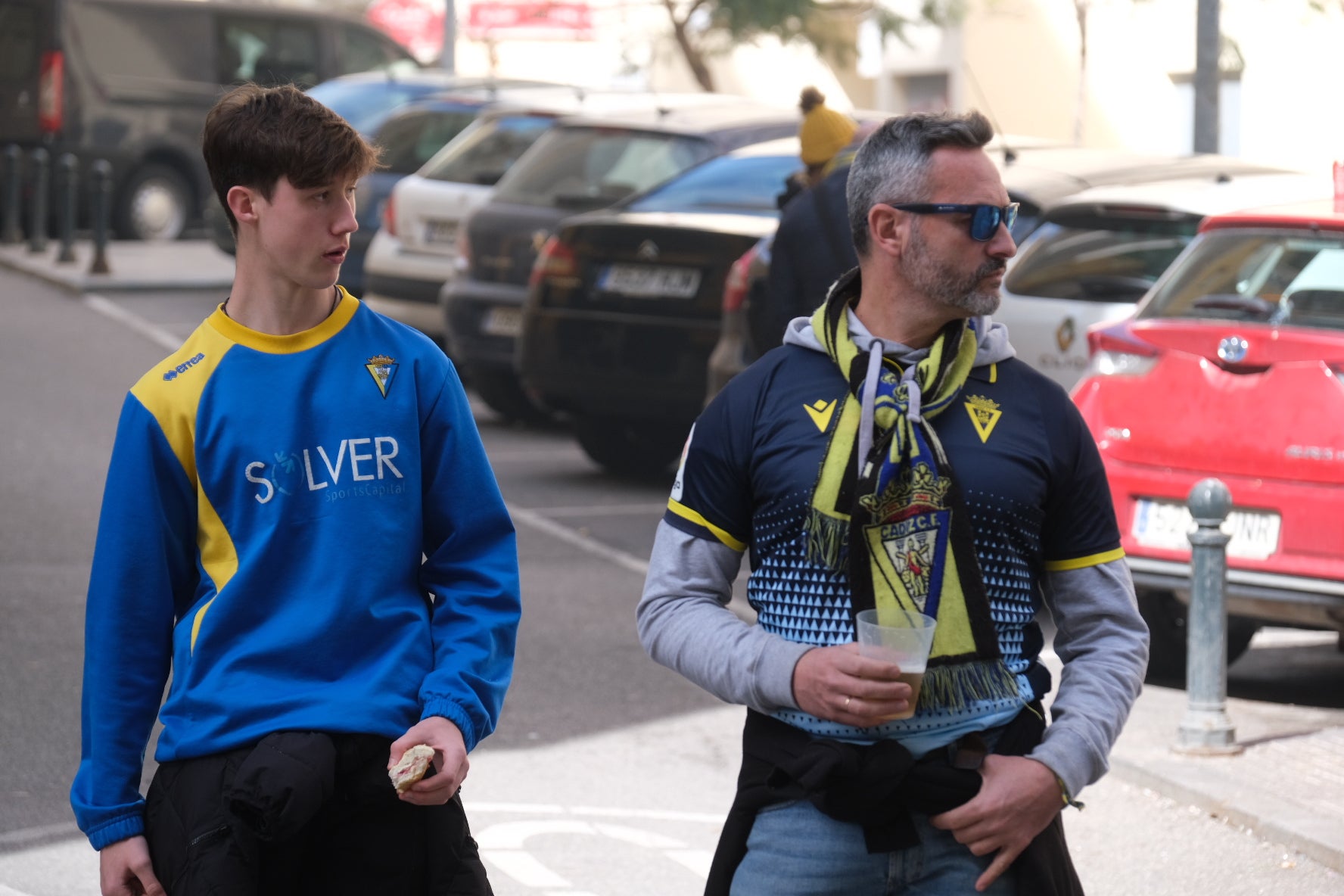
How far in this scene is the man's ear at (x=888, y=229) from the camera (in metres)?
2.78

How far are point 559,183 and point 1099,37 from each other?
17259 mm

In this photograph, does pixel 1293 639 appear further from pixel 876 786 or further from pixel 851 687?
pixel 851 687

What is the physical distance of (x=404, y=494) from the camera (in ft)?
9.12

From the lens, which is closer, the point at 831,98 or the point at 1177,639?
the point at 1177,639

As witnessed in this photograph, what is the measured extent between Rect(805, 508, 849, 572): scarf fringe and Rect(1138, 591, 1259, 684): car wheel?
491 cm

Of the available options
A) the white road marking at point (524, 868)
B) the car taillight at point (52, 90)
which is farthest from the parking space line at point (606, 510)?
the car taillight at point (52, 90)

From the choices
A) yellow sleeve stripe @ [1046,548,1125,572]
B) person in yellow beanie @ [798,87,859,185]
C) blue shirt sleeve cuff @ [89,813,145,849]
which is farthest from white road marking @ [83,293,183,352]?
yellow sleeve stripe @ [1046,548,1125,572]

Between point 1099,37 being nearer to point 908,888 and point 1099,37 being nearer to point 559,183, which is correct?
point 559,183

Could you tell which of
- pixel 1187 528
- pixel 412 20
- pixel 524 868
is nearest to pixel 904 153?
pixel 524 868

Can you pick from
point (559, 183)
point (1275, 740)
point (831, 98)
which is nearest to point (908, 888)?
point (1275, 740)

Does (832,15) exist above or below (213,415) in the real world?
above

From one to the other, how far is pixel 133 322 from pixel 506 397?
5.53 metres

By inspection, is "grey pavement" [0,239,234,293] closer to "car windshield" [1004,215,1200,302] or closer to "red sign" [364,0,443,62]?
"car windshield" [1004,215,1200,302]

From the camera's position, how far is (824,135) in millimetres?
7742
